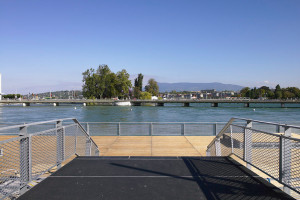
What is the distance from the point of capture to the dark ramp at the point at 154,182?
3.73 m

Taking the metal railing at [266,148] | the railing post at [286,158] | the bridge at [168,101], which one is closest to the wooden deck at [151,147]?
the metal railing at [266,148]

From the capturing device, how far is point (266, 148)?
5.05 meters

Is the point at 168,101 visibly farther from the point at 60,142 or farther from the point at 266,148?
the point at 266,148

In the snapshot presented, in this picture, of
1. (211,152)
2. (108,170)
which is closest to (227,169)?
(108,170)

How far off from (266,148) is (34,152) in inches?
174

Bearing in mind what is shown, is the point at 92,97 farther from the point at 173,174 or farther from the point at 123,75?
the point at 173,174

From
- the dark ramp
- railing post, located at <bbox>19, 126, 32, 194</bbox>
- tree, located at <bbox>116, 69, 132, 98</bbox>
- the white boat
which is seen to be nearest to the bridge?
the white boat

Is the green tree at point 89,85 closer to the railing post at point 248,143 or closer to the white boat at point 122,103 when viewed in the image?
the white boat at point 122,103

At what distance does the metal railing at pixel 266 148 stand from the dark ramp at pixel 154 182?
0.26 m

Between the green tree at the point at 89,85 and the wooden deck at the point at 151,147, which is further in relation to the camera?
the green tree at the point at 89,85

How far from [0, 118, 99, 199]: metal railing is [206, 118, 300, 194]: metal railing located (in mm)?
3810

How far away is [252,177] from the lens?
4.55 m

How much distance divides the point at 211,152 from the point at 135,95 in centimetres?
13850

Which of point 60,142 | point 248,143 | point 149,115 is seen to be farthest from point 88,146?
point 149,115
